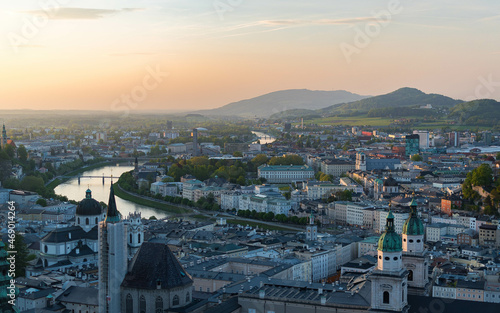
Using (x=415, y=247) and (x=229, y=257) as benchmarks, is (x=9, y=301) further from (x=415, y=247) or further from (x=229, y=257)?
(x=229, y=257)

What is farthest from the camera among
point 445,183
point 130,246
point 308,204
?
point 445,183

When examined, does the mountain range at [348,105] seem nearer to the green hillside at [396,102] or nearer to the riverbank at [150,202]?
the green hillside at [396,102]

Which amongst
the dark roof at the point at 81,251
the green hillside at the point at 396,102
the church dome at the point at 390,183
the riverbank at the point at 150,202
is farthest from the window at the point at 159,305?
the green hillside at the point at 396,102

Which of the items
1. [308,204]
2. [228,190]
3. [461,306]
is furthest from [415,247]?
[228,190]

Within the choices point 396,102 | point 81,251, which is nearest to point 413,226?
point 81,251

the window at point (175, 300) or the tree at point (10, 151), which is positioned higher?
the tree at point (10, 151)

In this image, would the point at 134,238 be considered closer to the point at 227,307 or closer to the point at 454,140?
the point at 227,307

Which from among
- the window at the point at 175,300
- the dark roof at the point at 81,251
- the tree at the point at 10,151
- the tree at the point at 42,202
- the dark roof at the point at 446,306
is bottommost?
the tree at the point at 42,202
